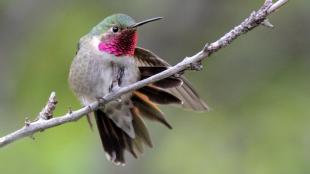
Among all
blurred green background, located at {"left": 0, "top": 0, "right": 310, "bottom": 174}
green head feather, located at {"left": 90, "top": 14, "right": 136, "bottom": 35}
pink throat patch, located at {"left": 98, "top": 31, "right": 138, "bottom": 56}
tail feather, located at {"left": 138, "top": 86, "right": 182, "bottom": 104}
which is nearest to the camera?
tail feather, located at {"left": 138, "top": 86, "right": 182, "bottom": 104}

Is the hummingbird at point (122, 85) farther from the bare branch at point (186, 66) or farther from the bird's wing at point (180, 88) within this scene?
the bare branch at point (186, 66)

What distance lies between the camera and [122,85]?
5.38 metres

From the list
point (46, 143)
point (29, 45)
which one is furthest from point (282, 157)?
point (29, 45)

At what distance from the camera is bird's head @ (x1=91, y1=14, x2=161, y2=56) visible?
5.49 metres

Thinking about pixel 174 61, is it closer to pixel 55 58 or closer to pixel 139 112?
pixel 55 58

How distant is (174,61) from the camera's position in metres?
8.48

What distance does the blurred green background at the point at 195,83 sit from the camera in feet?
24.9

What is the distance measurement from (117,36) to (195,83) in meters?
3.07

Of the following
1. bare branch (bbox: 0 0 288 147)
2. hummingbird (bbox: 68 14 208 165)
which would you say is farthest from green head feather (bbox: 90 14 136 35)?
bare branch (bbox: 0 0 288 147)

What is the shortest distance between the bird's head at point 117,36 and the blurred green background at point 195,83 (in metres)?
1.91

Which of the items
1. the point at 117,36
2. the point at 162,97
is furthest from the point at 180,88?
the point at 117,36

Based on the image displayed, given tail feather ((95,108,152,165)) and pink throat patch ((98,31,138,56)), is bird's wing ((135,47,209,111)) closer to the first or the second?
pink throat patch ((98,31,138,56))

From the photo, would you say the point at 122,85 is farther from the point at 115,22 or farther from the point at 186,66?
the point at 186,66

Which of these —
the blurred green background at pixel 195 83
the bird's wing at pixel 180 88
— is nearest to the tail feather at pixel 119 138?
the bird's wing at pixel 180 88
